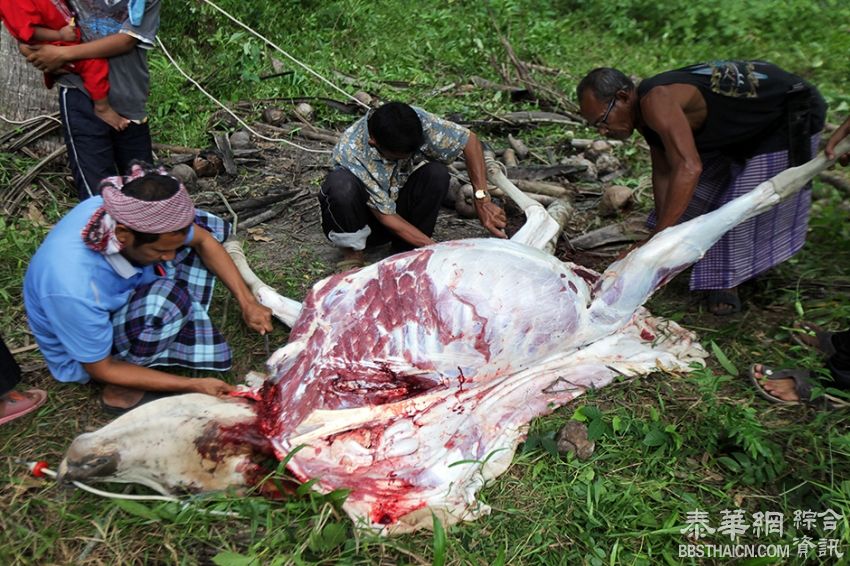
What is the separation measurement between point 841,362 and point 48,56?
382 centimetres

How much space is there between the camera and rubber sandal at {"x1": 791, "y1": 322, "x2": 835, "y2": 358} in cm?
282

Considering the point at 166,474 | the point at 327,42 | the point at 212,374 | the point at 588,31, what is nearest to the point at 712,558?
the point at 166,474

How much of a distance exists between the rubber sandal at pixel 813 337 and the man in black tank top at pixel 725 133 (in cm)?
31

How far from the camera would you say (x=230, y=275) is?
2865mm

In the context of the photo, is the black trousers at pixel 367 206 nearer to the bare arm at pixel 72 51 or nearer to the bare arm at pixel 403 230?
the bare arm at pixel 403 230

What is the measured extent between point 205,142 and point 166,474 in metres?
3.16

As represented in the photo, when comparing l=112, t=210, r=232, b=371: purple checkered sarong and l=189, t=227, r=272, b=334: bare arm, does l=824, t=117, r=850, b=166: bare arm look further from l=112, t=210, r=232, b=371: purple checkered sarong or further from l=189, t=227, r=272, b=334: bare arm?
l=112, t=210, r=232, b=371: purple checkered sarong

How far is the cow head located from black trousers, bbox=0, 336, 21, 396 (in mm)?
677

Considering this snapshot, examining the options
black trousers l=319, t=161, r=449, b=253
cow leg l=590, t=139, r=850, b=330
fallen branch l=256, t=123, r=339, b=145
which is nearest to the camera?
cow leg l=590, t=139, r=850, b=330

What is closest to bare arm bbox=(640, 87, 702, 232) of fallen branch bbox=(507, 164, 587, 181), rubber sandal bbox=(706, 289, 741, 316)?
rubber sandal bbox=(706, 289, 741, 316)

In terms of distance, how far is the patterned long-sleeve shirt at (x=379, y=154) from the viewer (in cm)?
328

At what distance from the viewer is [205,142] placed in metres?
4.70

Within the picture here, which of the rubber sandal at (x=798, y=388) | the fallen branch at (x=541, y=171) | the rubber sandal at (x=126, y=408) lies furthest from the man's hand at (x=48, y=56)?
the rubber sandal at (x=798, y=388)

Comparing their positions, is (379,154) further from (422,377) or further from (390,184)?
(422,377)
